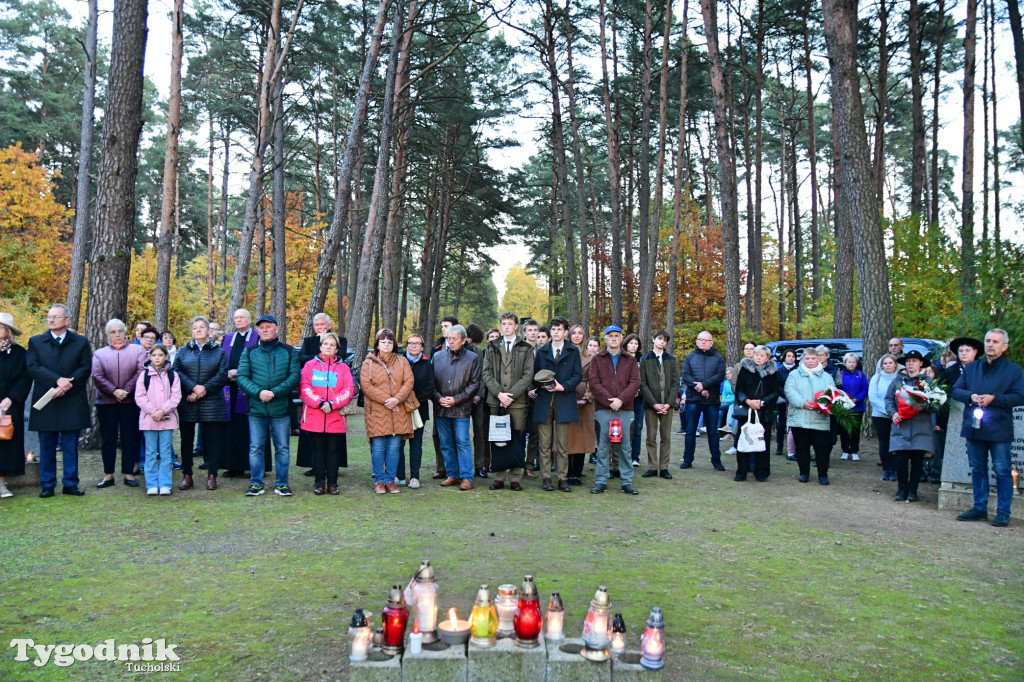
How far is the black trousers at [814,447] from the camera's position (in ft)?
32.3

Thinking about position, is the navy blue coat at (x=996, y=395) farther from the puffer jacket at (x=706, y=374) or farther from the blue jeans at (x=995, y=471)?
the puffer jacket at (x=706, y=374)

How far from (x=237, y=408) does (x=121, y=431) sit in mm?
1379

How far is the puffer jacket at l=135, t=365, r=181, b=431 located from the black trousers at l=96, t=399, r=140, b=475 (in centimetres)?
42

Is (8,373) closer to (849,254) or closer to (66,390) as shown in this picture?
(66,390)

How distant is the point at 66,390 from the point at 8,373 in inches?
25.1

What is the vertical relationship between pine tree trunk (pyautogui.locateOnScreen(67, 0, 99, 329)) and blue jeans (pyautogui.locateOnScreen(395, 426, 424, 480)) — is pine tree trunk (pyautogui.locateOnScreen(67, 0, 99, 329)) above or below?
above

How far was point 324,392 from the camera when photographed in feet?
27.3

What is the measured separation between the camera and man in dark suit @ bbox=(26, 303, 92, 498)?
7.73 m

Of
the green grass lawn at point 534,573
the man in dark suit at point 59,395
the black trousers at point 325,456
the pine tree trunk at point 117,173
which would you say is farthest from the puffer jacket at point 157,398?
the pine tree trunk at point 117,173

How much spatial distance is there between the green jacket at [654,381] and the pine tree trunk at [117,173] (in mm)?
8088

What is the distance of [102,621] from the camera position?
14.1ft

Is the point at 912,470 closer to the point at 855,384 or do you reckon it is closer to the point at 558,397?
the point at 855,384

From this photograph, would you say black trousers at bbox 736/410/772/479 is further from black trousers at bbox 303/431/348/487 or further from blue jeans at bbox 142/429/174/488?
blue jeans at bbox 142/429/174/488

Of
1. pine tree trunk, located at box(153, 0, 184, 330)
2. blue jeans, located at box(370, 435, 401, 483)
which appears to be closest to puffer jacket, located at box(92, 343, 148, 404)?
blue jeans, located at box(370, 435, 401, 483)
